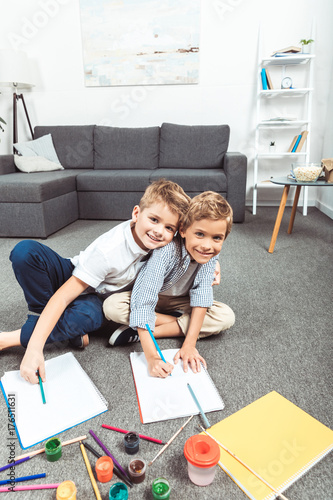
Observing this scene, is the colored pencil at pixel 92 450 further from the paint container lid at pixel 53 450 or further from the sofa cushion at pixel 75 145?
the sofa cushion at pixel 75 145

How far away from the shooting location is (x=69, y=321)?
110 centimetres

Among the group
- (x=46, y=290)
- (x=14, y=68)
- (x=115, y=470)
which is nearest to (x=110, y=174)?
(x=14, y=68)

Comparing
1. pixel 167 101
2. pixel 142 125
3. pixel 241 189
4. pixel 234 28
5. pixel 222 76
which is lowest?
pixel 241 189

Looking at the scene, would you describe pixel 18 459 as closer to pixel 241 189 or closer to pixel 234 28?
pixel 241 189

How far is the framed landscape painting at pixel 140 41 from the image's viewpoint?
315cm

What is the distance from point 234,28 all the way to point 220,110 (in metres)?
0.70

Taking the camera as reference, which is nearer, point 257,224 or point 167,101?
point 257,224

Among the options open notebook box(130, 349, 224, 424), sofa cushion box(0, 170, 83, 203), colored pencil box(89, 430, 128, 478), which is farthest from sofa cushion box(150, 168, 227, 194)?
colored pencil box(89, 430, 128, 478)

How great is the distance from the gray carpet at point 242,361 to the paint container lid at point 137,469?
2cm

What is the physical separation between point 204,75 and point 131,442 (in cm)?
328

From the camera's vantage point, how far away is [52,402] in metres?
0.89

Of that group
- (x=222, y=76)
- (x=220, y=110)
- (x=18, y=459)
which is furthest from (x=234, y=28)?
(x=18, y=459)

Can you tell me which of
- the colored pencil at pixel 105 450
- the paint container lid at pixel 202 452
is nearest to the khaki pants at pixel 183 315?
the colored pencil at pixel 105 450

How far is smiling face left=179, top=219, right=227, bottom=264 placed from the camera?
970 millimetres
